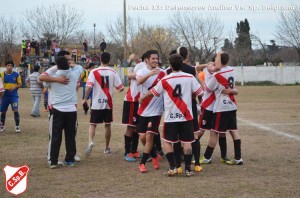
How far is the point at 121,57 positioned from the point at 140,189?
2519 inches

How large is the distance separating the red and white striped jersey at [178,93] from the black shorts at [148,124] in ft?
2.03

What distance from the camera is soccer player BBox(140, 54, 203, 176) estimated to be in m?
7.44

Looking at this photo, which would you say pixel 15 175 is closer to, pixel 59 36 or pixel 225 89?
pixel 225 89

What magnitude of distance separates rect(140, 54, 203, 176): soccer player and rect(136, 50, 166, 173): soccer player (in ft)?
1.64

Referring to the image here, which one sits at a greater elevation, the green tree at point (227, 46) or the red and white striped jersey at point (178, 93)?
the green tree at point (227, 46)

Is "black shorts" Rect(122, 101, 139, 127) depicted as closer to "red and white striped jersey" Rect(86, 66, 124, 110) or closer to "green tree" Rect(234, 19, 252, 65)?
"red and white striped jersey" Rect(86, 66, 124, 110)

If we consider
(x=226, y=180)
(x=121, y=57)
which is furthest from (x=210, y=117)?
(x=121, y=57)

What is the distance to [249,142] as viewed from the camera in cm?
1084

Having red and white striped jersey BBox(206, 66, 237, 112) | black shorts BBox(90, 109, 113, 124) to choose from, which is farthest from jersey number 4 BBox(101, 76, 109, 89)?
red and white striped jersey BBox(206, 66, 237, 112)

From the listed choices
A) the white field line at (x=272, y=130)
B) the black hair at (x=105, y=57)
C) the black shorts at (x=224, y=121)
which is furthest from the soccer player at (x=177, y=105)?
the white field line at (x=272, y=130)

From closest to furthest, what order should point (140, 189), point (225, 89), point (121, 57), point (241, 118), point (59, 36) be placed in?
1. point (140, 189)
2. point (225, 89)
3. point (241, 118)
4. point (59, 36)
5. point (121, 57)

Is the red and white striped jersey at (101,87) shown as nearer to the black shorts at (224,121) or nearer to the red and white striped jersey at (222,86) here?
the red and white striped jersey at (222,86)

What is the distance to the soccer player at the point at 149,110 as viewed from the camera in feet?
26.3

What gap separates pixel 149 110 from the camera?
8.20m
